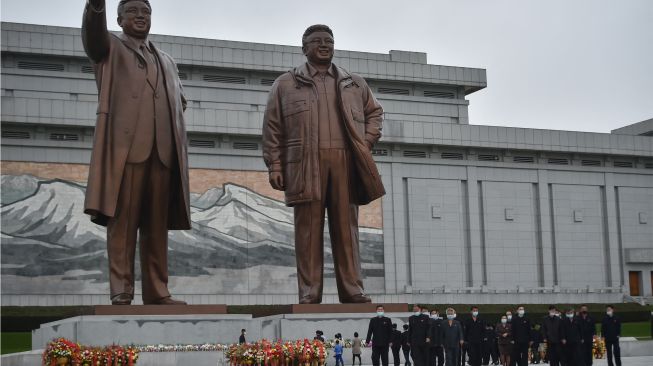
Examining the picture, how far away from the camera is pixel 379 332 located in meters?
13.9

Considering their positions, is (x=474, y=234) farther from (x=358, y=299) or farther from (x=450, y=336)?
(x=358, y=299)

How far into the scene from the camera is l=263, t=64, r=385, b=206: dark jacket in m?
13.5

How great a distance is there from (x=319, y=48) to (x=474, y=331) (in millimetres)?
7157

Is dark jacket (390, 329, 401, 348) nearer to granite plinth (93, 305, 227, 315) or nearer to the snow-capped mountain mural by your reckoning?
granite plinth (93, 305, 227, 315)

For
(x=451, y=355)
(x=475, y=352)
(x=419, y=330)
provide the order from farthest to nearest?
(x=475, y=352) < (x=451, y=355) < (x=419, y=330)

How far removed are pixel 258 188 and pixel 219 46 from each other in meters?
9.50

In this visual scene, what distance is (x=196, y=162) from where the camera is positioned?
133 feet

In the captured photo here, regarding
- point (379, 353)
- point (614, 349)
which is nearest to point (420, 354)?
point (379, 353)

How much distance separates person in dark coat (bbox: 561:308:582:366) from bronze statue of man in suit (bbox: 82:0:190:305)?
7.54 m

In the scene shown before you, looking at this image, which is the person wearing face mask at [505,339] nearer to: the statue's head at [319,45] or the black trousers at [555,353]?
the black trousers at [555,353]

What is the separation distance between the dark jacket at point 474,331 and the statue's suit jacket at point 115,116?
7.89m

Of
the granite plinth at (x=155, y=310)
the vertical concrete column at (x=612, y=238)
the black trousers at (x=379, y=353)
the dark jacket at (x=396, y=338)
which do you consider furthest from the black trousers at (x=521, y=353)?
the vertical concrete column at (x=612, y=238)

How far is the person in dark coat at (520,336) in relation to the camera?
1731cm

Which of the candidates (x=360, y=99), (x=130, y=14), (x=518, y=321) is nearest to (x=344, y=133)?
(x=360, y=99)
